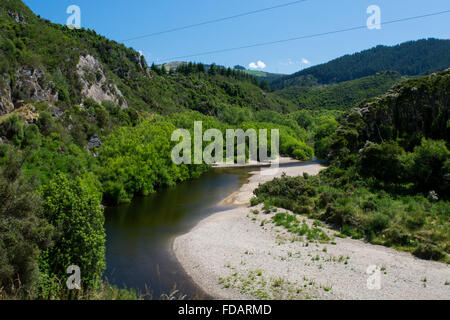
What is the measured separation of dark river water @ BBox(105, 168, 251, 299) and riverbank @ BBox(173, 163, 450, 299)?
149 cm

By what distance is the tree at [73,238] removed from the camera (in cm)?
1831

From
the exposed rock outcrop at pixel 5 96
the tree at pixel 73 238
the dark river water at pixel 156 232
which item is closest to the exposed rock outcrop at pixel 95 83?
the exposed rock outcrop at pixel 5 96

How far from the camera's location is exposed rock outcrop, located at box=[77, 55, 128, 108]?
224 ft

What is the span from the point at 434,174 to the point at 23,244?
117 feet

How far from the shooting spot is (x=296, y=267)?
22812mm

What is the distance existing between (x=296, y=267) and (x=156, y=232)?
616 inches

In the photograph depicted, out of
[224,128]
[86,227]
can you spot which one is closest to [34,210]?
[86,227]

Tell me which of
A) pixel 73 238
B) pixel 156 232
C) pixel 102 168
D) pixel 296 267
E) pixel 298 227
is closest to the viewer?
pixel 73 238

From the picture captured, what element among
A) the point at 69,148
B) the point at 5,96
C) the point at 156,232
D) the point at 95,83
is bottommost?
the point at 156,232

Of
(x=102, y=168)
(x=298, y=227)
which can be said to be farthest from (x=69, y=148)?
(x=298, y=227)

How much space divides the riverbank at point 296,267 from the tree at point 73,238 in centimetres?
744

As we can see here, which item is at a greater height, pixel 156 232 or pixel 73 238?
pixel 73 238

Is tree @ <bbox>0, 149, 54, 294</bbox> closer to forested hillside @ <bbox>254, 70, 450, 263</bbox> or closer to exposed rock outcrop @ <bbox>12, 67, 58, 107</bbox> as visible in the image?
forested hillside @ <bbox>254, 70, 450, 263</bbox>

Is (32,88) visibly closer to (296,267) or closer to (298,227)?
(298,227)
